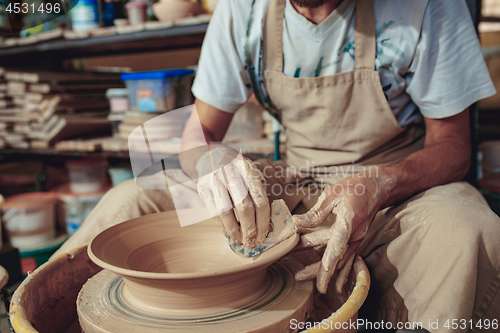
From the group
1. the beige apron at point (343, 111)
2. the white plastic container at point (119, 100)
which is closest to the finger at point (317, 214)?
the beige apron at point (343, 111)

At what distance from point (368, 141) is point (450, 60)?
13.5 inches

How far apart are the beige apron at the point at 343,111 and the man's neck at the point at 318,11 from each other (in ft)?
0.21

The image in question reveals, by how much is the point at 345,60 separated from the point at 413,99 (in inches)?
10.1

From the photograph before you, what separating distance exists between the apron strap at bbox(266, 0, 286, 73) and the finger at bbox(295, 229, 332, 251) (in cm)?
65

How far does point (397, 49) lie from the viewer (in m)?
1.14

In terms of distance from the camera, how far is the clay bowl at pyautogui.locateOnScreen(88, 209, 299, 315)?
27.4 inches

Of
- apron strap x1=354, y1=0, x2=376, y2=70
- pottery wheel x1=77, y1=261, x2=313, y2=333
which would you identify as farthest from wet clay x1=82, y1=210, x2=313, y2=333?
apron strap x1=354, y1=0, x2=376, y2=70

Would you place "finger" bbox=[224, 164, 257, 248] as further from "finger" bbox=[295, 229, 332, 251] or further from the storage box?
the storage box

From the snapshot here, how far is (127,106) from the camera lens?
238 cm

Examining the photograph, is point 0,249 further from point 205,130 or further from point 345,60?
point 345,60

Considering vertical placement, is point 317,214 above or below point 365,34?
below

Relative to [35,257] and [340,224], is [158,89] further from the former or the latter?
Answer: [340,224]

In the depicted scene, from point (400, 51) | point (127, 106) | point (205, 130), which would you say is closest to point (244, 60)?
point (205, 130)

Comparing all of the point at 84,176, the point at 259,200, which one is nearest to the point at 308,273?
the point at 259,200
